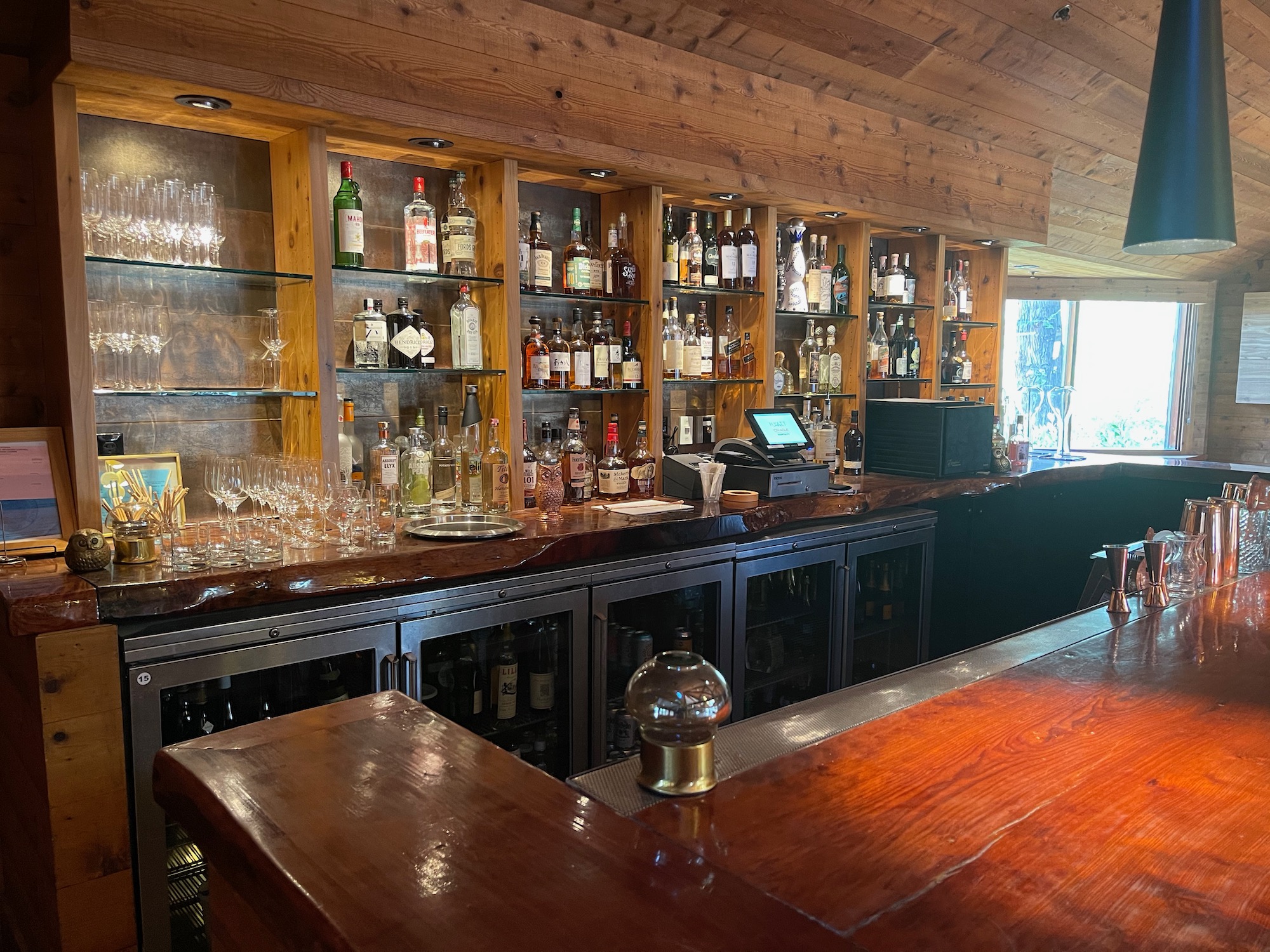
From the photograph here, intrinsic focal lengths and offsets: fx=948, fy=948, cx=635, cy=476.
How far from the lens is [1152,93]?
105 inches

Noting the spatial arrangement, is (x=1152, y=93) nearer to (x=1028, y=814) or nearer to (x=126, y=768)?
(x=1028, y=814)

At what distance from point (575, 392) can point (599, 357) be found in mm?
183

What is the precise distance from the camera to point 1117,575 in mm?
2098

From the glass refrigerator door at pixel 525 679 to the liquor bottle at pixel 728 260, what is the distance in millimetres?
1623

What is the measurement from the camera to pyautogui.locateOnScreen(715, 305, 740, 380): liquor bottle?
3988mm

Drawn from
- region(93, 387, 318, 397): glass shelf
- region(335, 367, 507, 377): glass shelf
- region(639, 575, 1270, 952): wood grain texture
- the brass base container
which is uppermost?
region(335, 367, 507, 377): glass shelf

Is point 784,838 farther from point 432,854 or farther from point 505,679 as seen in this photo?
point 505,679

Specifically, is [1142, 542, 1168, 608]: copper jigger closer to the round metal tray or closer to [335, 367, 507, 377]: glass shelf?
the round metal tray

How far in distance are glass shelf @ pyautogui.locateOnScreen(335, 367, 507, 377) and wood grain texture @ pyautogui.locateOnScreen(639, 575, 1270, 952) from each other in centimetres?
199

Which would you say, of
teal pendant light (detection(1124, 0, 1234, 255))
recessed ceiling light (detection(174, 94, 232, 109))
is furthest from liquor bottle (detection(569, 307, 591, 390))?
teal pendant light (detection(1124, 0, 1234, 255))

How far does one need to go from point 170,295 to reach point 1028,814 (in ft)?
8.40

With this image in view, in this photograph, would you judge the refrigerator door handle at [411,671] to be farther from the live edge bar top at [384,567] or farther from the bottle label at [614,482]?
the bottle label at [614,482]

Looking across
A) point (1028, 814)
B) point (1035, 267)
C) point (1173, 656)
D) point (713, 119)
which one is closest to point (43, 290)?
point (713, 119)

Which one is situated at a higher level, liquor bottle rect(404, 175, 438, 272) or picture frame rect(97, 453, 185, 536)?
liquor bottle rect(404, 175, 438, 272)
